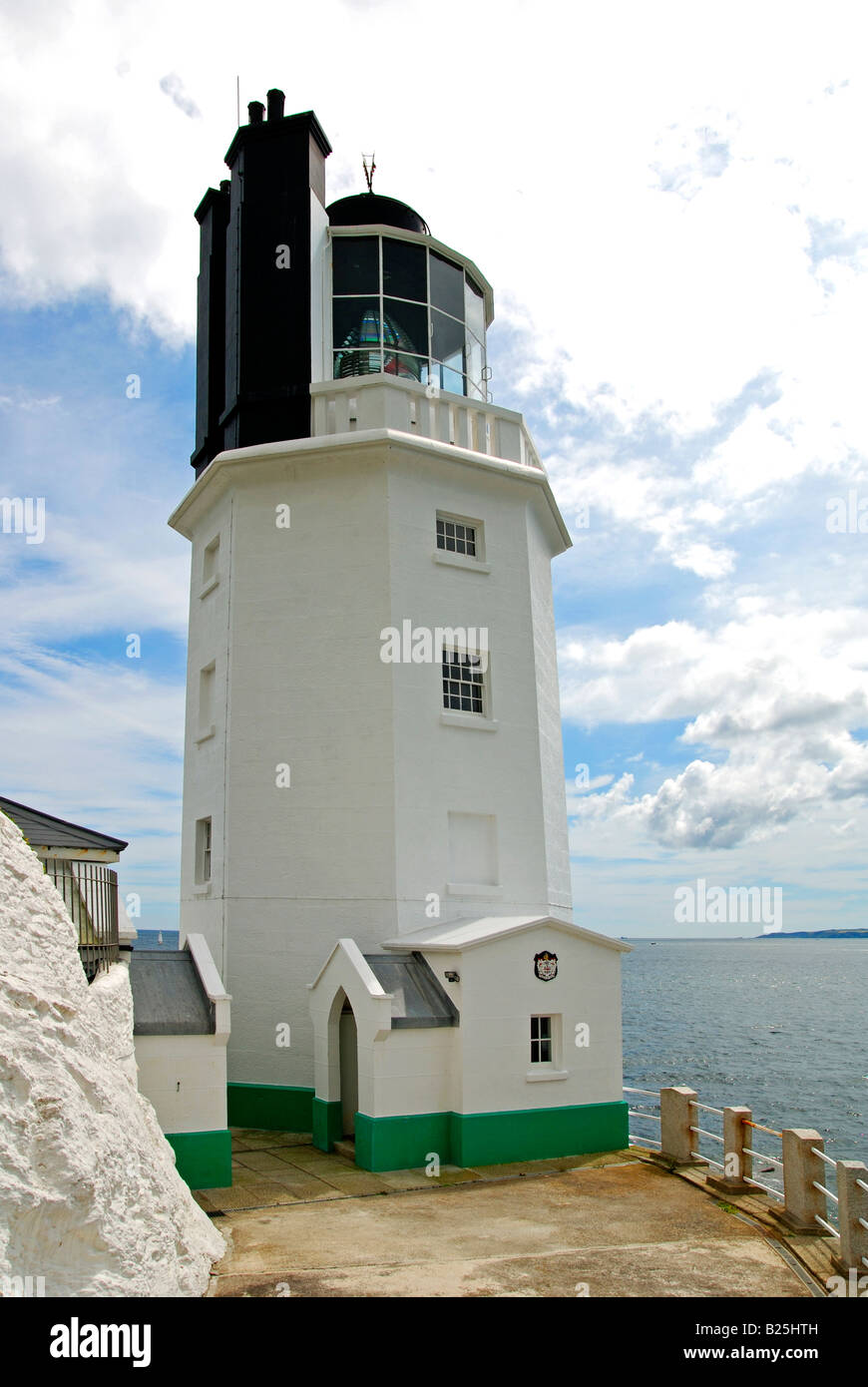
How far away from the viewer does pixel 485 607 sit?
19.0 metres

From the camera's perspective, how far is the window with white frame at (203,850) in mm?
19297

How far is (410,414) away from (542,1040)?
37.5 feet

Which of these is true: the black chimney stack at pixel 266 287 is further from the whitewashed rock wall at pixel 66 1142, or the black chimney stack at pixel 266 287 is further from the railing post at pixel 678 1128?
the railing post at pixel 678 1128

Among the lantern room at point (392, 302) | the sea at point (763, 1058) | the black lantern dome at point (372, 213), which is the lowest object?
the sea at point (763, 1058)

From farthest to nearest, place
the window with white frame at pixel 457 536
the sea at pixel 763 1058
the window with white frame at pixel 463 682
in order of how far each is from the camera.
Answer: the sea at pixel 763 1058 < the window with white frame at pixel 457 536 < the window with white frame at pixel 463 682

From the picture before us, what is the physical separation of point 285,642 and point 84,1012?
10.9 m

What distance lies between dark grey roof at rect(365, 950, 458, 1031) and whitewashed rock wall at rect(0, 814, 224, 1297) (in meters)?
5.19

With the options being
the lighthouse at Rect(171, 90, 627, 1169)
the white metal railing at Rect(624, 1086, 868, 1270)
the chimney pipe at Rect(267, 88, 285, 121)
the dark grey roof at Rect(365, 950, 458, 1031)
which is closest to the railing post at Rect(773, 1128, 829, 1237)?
the white metal railing at Rect(624, 1086, 868, 1270)

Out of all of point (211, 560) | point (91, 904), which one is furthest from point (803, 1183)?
point (211, 560)

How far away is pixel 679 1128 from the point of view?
14.3 meters

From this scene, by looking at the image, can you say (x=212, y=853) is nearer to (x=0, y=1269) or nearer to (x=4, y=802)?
(x=4, y=802)

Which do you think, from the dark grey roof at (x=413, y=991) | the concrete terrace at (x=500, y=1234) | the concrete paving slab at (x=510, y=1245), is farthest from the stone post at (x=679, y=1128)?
the dark grey roof at (x=413, y=991)

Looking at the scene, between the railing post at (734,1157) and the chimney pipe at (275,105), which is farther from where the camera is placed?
the chimney pipe at (275,105)

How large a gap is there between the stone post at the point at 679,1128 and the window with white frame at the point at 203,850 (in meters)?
9.42
